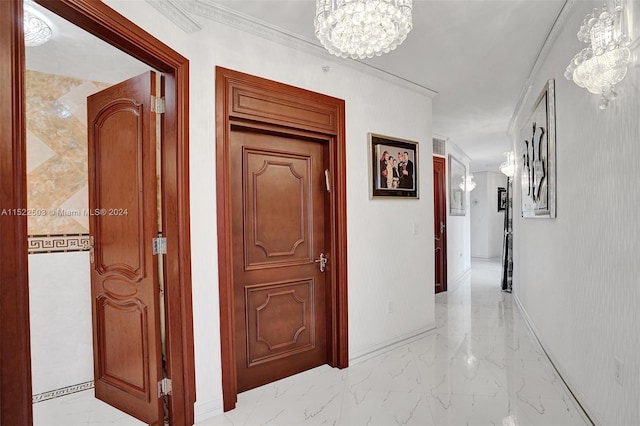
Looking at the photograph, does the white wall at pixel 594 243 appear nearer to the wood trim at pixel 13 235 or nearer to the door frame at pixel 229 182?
the door frame at pixel 229 182

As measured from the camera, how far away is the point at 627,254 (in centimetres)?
163

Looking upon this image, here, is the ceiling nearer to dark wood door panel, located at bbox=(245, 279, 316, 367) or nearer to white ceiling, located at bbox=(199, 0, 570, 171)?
white ceiling, located at bbox=(199, 0, 570, 171)

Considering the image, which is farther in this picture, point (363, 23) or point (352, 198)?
point (352, 198)

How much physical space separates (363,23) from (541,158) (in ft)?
7.86

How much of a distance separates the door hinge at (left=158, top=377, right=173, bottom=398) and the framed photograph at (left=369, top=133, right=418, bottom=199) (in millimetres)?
2109

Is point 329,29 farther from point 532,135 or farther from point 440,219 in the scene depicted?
point 440,219

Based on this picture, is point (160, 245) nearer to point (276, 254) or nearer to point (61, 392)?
point (276, 254)

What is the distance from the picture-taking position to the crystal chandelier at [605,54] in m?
1.54

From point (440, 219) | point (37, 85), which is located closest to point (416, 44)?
point (37, 85)

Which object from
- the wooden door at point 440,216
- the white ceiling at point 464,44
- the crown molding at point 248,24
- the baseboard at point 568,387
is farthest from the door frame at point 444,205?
the crown molding at point 248,24

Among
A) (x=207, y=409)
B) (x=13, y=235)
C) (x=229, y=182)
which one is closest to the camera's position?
(x=13, y=235)

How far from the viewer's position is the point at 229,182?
230cm

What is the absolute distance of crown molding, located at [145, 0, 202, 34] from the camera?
191 cm

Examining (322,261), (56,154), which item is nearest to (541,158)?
(322,261)
